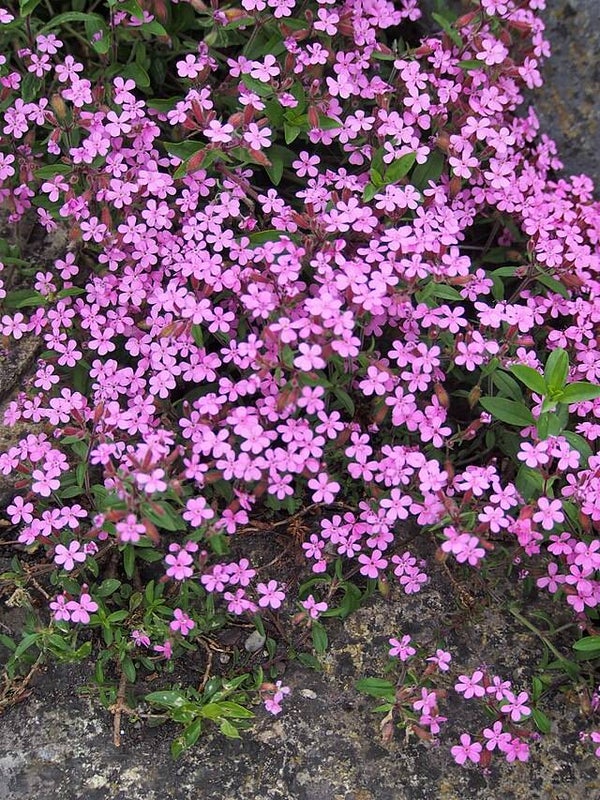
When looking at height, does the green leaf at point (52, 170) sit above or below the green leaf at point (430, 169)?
below

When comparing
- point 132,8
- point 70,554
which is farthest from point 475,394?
point 132,8

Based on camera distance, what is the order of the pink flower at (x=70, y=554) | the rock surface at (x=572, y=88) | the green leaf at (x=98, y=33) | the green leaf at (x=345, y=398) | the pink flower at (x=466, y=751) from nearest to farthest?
the pink flower at (x=466, y=751) → the pink flower at (x=70, y=554) → the green leaf at (x=345, y=398) → the green leaf at (x=98, y=33) → the rock surface at (x=572, y=88)

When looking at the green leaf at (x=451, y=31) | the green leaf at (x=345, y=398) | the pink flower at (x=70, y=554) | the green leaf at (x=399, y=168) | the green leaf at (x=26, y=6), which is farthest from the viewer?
the green leaf at (x=451, y=31)

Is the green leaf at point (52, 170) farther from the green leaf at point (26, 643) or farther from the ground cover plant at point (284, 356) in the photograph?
the green leaf at point (26, 643)

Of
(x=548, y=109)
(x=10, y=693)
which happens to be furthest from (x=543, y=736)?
(x=548, y=109)

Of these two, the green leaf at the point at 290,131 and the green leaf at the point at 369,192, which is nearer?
the green leaf at the point at 369,192

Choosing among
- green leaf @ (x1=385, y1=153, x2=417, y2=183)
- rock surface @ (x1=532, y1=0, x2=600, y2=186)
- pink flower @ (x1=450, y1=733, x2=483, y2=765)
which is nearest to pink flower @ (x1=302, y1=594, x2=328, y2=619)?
pink flower @ (x1=450, y1=733, x2=483, y2=765)

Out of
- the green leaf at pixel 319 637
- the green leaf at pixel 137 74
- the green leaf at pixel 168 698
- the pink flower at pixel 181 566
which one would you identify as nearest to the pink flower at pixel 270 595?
the green leaf at pixel 319 637
